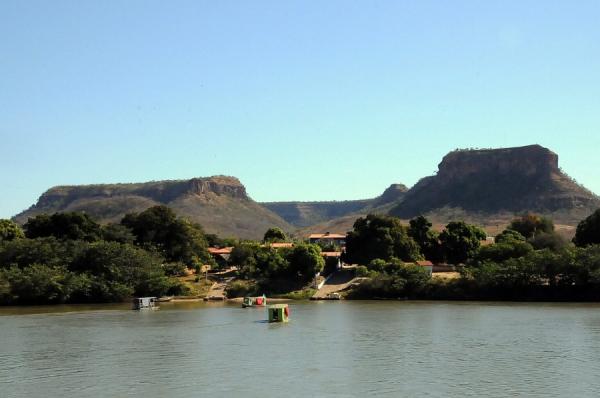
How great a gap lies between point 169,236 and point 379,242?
1268 inches

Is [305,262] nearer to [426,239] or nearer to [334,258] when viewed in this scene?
[334,258]

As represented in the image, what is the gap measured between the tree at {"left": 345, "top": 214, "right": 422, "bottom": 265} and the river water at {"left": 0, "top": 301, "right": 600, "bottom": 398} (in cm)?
2519

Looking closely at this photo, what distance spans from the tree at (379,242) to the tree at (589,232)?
20656 millimetres

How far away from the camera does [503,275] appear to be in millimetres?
78750

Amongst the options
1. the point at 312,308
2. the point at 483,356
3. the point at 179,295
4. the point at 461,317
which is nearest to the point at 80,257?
the point at 179,295

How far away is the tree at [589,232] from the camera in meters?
90.1

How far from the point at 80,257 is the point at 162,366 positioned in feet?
181

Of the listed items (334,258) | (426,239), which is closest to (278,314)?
(334,258)

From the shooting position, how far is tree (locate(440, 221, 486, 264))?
9612cm

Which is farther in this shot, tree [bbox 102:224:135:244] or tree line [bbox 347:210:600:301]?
tree [bbox 102:224:135:244]

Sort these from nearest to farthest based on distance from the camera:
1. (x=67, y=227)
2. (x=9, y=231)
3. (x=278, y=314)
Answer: (x=278, y=314)
(x=67, y=227)
(x=9, y=231)

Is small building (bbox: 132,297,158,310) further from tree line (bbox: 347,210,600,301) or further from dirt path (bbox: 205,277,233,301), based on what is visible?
tree line (bbox: 347,210,600,301)

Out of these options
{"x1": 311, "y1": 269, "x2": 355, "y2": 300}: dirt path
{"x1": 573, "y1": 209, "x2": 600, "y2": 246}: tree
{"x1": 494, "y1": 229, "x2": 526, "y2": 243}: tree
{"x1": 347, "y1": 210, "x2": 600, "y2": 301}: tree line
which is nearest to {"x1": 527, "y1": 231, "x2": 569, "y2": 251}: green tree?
{"x1": 347, "y1": 210, "x2": 600, "y2": 301}: tree line

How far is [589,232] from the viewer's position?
91250 millimetres
